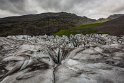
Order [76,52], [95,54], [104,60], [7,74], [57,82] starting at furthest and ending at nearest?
1. [76,52]
2. [95,54]
3. [104,60]
4. [7,74]
5. [57,82]

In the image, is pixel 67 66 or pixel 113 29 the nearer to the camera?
pixel 67 66

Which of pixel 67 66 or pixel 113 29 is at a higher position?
pixel 113 29

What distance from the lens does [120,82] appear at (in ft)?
47.6

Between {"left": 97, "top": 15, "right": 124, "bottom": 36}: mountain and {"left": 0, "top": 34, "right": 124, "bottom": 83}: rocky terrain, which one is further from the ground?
{"left": 97, "top": 15, "right": 124, "bottom": 36}: mountain

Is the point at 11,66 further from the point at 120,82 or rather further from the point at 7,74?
the point at 120,82

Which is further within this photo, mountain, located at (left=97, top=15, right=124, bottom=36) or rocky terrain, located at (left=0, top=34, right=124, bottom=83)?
mountain, located at (left=97, top=15, right=124, bottom=36)

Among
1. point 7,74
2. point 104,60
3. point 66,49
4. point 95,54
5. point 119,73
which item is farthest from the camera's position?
point 66,49

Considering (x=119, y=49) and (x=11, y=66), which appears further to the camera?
(x=119, y=49)

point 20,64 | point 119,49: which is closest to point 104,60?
point 119,49

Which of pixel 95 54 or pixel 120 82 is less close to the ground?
pixel 95 54

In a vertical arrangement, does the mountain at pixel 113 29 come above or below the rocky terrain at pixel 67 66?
above

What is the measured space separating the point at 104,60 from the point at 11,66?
937 cm

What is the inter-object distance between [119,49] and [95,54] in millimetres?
3137

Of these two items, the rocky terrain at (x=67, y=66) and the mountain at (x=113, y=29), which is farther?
the mountain at (x=113, y=29)
